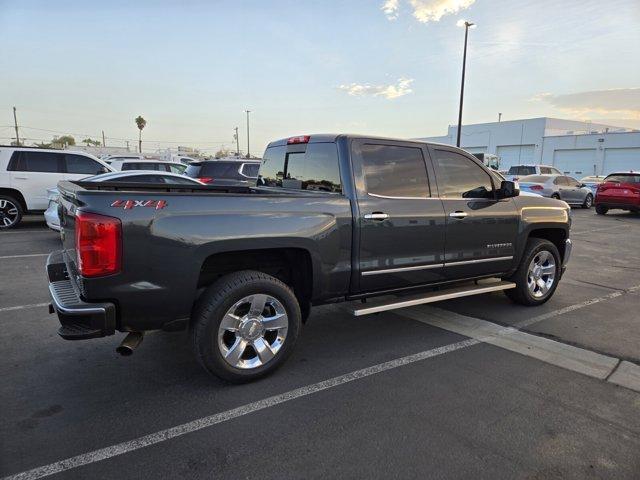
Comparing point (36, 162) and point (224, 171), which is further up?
point (36, 162)

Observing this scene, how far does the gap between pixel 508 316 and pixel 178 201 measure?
3.97m

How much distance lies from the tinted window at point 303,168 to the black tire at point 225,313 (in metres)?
1.13

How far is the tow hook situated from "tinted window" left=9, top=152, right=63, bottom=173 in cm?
→ 964

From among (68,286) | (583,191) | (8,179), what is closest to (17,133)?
(8,179)

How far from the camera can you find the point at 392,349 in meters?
4.33

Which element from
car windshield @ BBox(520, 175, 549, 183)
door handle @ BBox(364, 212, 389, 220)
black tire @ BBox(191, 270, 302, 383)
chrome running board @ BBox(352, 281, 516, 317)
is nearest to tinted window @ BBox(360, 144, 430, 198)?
door handle @ BBox(364, 212, 389, 220)

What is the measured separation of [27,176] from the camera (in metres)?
10.9

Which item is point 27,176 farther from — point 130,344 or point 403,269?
point 403,269

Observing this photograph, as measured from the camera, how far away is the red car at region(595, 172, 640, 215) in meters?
16.8

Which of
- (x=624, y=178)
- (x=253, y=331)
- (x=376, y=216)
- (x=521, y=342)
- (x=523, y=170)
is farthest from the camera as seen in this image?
(x=523, y=170)

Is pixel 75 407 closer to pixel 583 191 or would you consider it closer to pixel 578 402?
pixel 578 402

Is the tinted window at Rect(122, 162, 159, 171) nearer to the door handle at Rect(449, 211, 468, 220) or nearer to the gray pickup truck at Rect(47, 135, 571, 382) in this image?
the gray pickup truck at Rect(47, 135, 571, 382)

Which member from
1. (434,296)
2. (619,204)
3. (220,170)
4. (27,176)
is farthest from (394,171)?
(619,204)

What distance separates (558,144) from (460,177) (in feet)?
158
